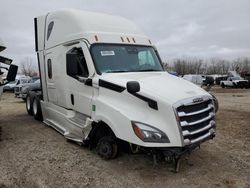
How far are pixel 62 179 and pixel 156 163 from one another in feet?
5.57

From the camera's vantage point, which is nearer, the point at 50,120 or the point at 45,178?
the point at 45,178

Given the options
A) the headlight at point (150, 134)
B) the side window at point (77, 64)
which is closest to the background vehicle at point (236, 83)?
the side window at point (77, 64)

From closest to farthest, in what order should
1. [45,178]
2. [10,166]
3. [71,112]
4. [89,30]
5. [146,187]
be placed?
[146,187], [45,178], [10,166], [89,30], [71,112]

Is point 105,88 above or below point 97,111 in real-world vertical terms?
above

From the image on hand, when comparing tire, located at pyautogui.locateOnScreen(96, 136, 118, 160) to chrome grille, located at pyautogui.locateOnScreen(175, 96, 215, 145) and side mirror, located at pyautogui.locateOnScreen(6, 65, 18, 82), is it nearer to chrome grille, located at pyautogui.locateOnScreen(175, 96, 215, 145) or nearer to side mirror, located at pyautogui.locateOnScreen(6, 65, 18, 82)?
chrome grille, located at pyautogui.locateOnScreen(175, 96, 215, 145)

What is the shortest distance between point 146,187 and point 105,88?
2045 mm

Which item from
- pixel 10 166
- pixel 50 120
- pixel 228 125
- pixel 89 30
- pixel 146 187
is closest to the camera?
pixel 146 187

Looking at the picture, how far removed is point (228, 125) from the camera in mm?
9844

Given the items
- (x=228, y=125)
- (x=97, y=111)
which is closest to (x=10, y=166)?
(x=97, y=111)

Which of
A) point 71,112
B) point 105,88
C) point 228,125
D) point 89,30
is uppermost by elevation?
point 89,30

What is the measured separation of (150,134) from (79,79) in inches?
95.3

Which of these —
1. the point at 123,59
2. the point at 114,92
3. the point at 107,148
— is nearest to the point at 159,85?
the point at 114,92

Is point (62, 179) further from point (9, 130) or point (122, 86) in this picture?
point (9, 130)

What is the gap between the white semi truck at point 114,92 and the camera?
5.13 meters
